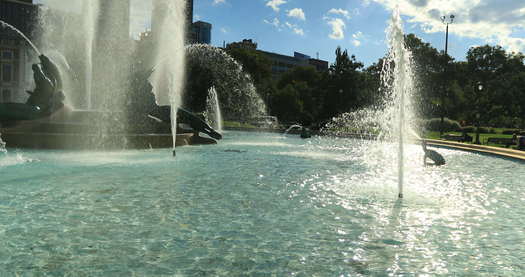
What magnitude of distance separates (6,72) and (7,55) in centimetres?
335

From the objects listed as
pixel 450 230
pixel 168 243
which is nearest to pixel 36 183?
pixel 168 243

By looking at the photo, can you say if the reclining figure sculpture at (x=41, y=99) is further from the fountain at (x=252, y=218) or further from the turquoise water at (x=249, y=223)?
the turquoise water at (x=249, y=223)

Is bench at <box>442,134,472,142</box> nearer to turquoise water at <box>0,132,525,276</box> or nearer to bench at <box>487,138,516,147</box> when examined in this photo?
bench at <box>487,138,516,147</box>

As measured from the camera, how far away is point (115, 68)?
115 feet

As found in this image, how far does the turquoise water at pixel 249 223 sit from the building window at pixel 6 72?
271 feet

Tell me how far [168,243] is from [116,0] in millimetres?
52667

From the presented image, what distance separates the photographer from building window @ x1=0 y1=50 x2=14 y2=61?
262ft

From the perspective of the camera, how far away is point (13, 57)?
8131 centimetres

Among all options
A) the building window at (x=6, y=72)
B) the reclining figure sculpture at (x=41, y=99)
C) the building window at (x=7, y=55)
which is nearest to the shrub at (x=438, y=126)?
the reclining figure sculpture at (x=41, y=99)

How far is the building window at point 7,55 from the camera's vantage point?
262 feet

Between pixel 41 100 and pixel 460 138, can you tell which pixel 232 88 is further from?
pixel 41 100

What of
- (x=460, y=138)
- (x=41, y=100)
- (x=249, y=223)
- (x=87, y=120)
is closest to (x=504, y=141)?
(x=460, y=138)

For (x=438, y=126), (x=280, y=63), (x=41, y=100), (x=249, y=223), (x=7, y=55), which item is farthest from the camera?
(x=280, y=63)

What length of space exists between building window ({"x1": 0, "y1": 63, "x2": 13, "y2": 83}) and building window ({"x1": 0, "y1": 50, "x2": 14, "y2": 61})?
3.80 ft
